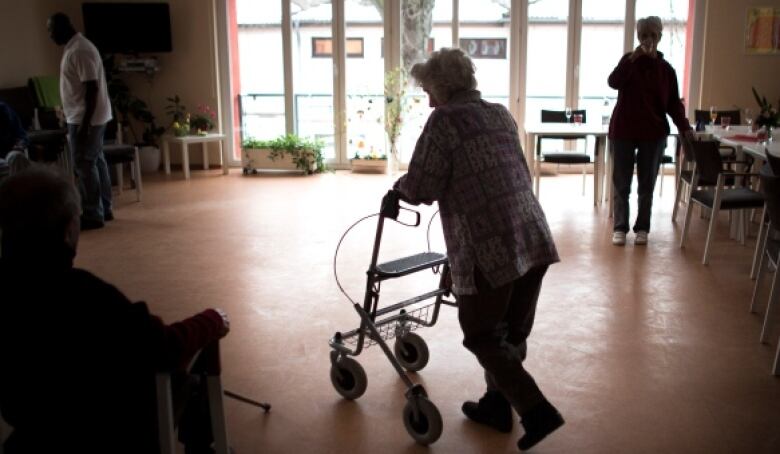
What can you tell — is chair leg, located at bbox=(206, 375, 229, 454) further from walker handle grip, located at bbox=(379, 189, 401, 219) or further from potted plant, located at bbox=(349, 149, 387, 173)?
potted plant, located at bbox=(349, 149, 387, 173)

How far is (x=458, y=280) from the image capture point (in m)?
2.46

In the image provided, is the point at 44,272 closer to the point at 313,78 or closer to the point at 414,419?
the point at 414,419

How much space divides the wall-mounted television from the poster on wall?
6344 mm

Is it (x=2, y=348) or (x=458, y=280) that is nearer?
(x=2, y=348)

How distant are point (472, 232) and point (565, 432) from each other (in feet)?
2.80

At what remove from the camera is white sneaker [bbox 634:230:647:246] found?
5426mm

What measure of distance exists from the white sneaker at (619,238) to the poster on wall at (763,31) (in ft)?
13.4

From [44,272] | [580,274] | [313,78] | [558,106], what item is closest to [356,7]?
[313,78]

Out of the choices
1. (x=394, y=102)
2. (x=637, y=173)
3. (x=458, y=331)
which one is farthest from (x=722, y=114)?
(x=458, y=331)

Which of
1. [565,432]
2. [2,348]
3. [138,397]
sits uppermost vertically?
[2,348]

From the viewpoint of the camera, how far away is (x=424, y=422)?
8.75ft

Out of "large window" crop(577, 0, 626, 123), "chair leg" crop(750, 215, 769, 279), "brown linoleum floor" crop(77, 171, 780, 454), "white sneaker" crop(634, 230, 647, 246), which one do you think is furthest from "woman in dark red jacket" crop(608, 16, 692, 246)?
"large window" crop(577, 0, 626, 123)

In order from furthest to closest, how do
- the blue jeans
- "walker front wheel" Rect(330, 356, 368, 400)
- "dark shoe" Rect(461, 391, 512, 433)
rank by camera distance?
the blue jeans < "walker front wheel" Rect(330, 356, 368, 400) < "dark shoe" Rect(461, 391, 512, 433)

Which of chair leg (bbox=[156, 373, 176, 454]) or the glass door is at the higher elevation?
the glass door
